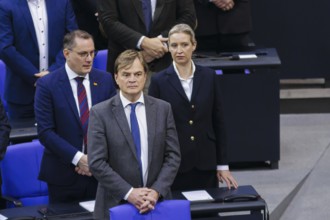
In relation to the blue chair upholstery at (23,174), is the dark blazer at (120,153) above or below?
above

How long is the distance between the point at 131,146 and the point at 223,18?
2.99 meters

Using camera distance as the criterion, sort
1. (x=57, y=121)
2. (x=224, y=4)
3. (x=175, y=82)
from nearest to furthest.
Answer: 1. (x=57, y=121)
2. (x=175, y=82)
3. (x=224, y=4)

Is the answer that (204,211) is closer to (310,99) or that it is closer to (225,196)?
(225,196)

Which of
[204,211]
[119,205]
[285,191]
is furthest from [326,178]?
[119,205]

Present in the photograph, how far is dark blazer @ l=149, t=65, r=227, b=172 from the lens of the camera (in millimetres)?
6848

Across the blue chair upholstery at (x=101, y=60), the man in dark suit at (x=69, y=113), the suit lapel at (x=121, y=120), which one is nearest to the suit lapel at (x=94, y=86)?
the man in dark suit at (x=69, y=113)

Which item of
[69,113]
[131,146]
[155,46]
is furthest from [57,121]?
[155,46]

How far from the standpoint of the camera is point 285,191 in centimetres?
800

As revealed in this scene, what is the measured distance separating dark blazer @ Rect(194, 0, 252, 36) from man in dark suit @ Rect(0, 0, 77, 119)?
1292mm

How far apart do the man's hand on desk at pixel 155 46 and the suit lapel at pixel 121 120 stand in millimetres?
1533

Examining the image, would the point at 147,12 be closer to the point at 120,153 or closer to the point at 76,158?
the point at 76,158

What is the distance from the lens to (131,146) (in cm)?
600

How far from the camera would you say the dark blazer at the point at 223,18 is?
28.7 feet

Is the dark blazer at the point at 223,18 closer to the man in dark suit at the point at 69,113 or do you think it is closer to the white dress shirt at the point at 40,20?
the white dress shirt at the point at 40,20
